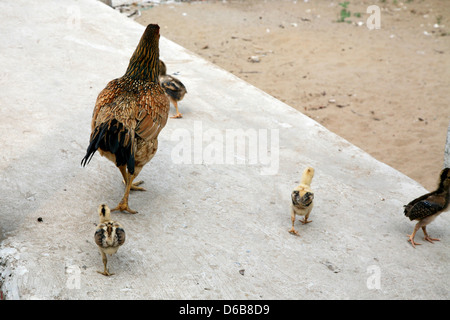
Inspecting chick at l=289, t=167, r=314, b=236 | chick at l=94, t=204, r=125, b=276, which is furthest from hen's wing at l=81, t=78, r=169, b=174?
chick at l=289, t=167, r=314, b=236

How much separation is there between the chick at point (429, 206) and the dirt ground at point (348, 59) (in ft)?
8.73

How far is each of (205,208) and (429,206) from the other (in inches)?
80.0

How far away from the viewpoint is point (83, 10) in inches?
352

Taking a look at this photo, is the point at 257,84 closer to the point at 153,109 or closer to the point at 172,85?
the point at 172,85

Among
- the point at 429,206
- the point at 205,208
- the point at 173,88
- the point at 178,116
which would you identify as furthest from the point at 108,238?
the point at 173,88

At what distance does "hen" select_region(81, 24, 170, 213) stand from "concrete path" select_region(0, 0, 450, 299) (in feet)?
1.63

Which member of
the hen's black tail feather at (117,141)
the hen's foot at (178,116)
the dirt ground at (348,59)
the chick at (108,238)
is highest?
Result: the hen's black tail feather at (117,141)

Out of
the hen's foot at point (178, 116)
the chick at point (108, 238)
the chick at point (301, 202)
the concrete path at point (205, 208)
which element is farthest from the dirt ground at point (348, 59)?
the chick at point (108, 238)

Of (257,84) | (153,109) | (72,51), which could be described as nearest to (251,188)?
(153,109)

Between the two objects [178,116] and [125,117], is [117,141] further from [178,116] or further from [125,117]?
[178,116]

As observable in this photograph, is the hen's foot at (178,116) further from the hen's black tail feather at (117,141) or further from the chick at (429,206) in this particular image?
the chick at (429,206)

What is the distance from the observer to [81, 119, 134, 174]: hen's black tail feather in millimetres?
3766

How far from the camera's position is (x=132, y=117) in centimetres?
400

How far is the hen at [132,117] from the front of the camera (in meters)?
3.79
